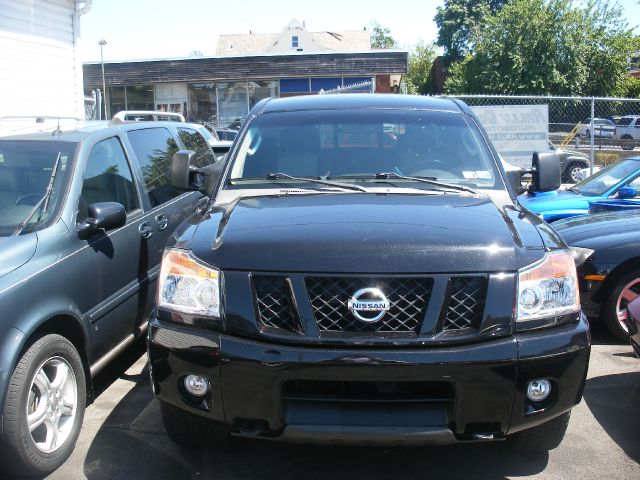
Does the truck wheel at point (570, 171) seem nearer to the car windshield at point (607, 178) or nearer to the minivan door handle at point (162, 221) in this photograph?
the car windshield at point (607, 178)

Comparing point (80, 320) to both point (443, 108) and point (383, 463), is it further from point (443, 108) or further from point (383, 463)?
point (443, 108)

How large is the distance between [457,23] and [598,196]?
5734 cm

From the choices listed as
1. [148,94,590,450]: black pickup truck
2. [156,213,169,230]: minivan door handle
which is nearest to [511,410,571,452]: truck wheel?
[148,94,590,450]: black pickup truck

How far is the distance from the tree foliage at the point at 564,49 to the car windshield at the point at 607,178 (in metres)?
30.2

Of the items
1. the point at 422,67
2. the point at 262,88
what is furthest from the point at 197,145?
the point at 422,67

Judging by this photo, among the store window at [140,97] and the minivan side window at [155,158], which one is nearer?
the minivan side window at [155,158]

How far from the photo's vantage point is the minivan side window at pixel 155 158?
5.27m

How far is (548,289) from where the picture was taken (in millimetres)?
2906

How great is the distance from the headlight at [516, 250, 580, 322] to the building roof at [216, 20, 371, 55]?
174 feet

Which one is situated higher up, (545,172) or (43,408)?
(545,172)

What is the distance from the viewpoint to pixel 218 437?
10.7 feet

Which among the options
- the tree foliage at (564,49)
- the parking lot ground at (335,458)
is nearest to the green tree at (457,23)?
the tree foliage at (564,49)

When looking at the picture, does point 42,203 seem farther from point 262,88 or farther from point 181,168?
point 262,88

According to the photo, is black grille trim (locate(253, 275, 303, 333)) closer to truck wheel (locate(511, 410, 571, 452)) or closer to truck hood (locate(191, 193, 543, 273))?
truck hood (locate(191, 193, 543, 273))
